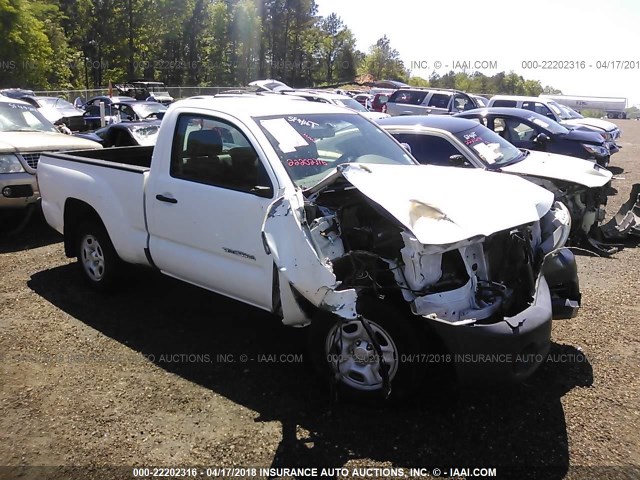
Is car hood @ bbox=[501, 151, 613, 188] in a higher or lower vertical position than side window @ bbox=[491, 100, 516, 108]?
lower

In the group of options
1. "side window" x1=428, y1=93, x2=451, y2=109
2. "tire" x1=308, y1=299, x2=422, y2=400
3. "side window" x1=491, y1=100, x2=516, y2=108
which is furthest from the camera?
"side window" x1=428, y1=93, x2=451, y2=109

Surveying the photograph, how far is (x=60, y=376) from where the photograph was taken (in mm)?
4023

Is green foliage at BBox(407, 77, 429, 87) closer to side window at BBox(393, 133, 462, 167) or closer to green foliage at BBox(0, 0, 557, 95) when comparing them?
green foliage at BBox(0, 0, 557, 95)

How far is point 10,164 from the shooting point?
7.20m

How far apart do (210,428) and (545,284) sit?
2366 millimetres

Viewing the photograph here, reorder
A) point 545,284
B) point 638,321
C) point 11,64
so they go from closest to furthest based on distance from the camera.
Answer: point 545,284
point 638,321
point 11,64

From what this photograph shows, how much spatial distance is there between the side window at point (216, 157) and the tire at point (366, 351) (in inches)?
40.4

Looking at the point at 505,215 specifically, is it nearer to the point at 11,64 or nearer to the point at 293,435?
the point at 293,435

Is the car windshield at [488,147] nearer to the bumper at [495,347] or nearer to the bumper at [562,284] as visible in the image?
the bumper at [562,284]

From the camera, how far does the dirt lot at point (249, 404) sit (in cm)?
311

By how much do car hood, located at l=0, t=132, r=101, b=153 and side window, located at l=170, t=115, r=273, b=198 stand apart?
3986 mm

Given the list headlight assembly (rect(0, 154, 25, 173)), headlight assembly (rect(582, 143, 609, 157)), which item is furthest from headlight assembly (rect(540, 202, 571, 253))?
headlight assembly (rect(582, 143, 609, 157))

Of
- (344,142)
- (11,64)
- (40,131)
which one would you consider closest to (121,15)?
(11,64)

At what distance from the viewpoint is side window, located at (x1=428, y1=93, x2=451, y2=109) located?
58.2 ft
